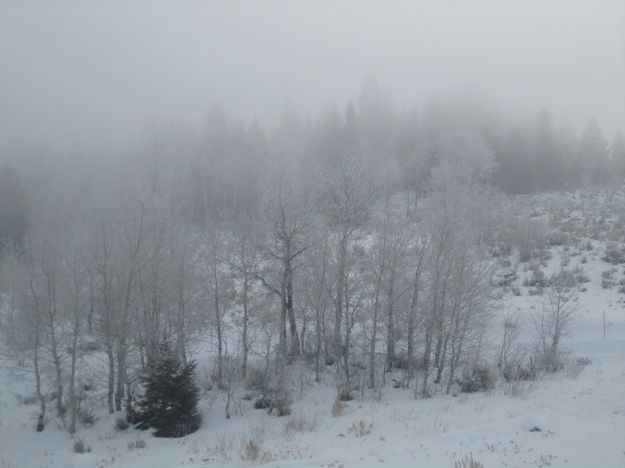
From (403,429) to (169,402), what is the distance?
8613 millimetres

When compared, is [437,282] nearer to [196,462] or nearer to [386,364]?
[386,364]

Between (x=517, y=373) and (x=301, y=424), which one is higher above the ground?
(x=517, y=373)

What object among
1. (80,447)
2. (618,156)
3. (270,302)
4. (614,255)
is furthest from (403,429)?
(618,156)

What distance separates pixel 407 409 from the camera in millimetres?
13789

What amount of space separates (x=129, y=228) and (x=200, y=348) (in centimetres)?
741

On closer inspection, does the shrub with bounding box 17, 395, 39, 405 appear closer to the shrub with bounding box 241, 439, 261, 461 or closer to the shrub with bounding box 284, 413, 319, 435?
the shrub with bounding box 284, 413, 319, 435

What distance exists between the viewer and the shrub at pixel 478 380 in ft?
51.3

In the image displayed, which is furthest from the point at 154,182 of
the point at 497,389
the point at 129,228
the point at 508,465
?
Answer: the point at 508,465

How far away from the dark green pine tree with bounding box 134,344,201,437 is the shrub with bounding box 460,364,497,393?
34.0 ft

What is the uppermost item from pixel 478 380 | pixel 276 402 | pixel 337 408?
pixel 478 380

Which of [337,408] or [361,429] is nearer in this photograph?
[361,429]

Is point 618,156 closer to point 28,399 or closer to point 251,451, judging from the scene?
point 251,451

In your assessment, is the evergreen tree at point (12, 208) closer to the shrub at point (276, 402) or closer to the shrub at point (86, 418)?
the shrub at point (86, 418)

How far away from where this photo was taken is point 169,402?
14.9 meters
